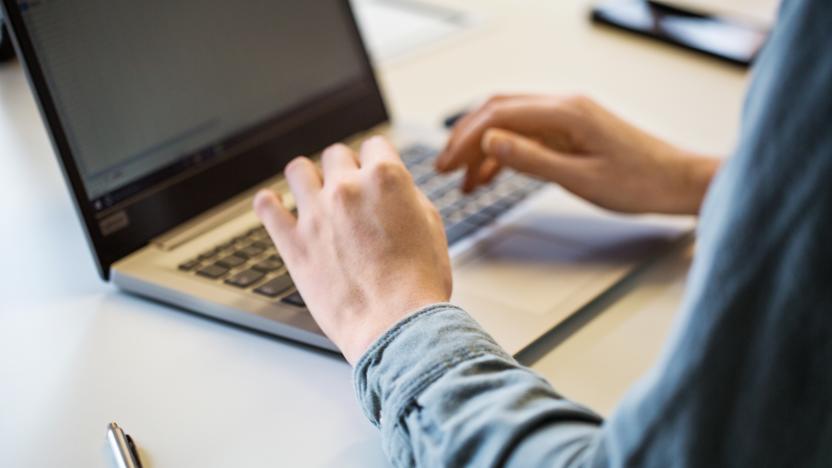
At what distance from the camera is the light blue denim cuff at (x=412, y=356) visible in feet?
1.78

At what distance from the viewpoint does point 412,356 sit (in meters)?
0.56

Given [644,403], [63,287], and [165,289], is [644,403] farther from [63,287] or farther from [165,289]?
[63,287]

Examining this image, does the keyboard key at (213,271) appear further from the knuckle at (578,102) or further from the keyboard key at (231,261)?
the knuckle at (578,102)

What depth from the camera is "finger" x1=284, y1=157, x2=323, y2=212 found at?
0.71 meters

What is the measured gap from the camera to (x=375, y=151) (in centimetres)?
72

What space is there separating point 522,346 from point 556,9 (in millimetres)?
853

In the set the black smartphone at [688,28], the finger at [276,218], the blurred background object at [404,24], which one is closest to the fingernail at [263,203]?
→ the finger at [276,218]

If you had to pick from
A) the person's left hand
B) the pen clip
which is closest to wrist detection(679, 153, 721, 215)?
the person's left hand

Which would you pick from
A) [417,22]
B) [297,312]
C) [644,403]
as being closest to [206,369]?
[297,312]

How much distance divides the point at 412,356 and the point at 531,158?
0.33 meters

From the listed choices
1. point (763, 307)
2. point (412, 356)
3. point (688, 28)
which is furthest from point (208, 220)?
point (688, 28)

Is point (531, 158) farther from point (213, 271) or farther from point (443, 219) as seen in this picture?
point (213, 271)

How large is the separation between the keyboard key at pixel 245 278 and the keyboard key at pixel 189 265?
0.13ft

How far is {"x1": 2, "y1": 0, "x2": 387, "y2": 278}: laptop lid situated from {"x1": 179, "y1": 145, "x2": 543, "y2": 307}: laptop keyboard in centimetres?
6
